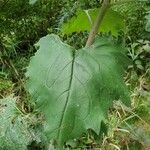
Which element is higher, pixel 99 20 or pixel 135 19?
pixel 99 20

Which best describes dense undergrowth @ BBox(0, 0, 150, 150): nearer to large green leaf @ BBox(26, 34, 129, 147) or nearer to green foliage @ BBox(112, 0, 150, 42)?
green foliage @ BBox(112, 0, 150, 42)

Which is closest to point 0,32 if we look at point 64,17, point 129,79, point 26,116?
point 64,17

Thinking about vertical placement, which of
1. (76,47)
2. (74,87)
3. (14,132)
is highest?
(74,87)

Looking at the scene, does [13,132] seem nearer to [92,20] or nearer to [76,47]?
[92,20]

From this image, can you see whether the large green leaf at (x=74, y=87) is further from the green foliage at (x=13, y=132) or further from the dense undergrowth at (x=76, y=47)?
the dense undergrowth at (x=76, y=47)

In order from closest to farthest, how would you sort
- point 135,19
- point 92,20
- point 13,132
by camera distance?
point 92,20
point 13,132
point 135,19

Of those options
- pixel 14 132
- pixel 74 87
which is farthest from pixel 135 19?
pixel 74 87

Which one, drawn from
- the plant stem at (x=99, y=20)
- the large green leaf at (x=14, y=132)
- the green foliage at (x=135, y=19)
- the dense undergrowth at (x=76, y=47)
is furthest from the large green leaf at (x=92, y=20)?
the green foliage at (x=135, y=19)
